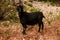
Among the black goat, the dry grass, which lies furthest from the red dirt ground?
the black goat

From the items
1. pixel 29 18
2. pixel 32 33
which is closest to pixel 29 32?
pixel 32 33

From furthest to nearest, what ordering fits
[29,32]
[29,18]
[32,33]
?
[29,32] → [32,33] → [29,18]

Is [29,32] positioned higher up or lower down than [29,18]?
lower down

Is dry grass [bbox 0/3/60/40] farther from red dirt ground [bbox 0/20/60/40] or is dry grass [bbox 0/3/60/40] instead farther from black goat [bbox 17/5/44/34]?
black goat [bbox 17/5/44/34]

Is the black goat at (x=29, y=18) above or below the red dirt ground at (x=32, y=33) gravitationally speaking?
above

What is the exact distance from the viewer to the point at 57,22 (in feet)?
30.9

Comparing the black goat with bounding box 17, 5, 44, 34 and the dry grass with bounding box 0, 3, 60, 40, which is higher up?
the black goat with bounding box 17, 5, 44, 34

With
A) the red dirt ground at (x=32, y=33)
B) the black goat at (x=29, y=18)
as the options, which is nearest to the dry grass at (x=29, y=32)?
the red dirt ground at (x=32, y=33)

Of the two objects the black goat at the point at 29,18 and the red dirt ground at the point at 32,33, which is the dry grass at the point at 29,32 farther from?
the black goat at the point at 29,18

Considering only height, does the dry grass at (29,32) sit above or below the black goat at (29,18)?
below

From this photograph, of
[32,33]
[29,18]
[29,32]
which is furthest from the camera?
[29,32]

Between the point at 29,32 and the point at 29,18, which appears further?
the point at 29,32

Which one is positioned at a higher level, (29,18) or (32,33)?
(29,18)

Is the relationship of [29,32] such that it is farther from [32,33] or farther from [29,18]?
[29,18]
